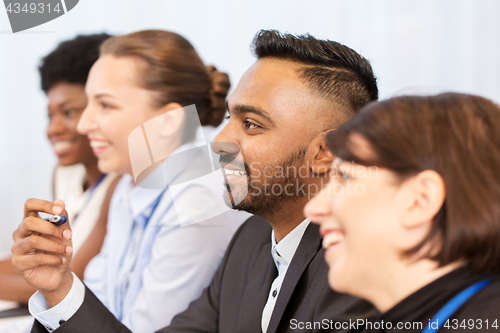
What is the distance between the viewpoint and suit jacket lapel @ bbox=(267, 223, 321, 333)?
87 cm

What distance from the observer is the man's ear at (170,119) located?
142 centimetres

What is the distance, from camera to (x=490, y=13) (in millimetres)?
2189

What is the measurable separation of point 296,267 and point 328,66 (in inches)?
19.0

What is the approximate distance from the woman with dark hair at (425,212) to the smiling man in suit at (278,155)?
1.13 feet

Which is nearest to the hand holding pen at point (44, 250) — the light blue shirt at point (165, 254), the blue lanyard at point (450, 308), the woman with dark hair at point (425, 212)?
the light blue shirt at point (165, 254)

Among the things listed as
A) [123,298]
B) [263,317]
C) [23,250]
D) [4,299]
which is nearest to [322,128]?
[263,317]

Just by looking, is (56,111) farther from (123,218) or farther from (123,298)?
(123,298)

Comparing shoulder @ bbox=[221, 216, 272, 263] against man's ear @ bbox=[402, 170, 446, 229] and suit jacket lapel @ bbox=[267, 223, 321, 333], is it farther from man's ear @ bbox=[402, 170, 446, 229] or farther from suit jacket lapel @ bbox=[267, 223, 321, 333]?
man's ear @ bbox=[402, 170, 446, 229]

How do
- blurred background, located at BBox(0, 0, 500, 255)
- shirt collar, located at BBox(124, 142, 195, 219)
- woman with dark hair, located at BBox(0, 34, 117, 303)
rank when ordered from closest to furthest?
shirt collar, located at BBox(124, 142, 195, 219), woman with dark hair, located at BBox(0, 34, 117, 303), blurred background, located at BBox(0, 0, 500, 255)

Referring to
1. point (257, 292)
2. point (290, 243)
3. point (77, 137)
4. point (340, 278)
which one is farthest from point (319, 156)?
point (77, 137)

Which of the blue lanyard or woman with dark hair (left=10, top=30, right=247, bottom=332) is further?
woman with dark hair (left=10, top=30, right=247, bottom=332)

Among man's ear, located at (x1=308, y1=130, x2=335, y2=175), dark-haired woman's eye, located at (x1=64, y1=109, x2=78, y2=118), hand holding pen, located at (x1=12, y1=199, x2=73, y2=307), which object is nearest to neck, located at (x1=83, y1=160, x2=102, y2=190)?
dark-haired woman's eye, located at (x1=64, y1=109, x2=78, y2=118)

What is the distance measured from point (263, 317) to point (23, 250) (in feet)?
1.82
